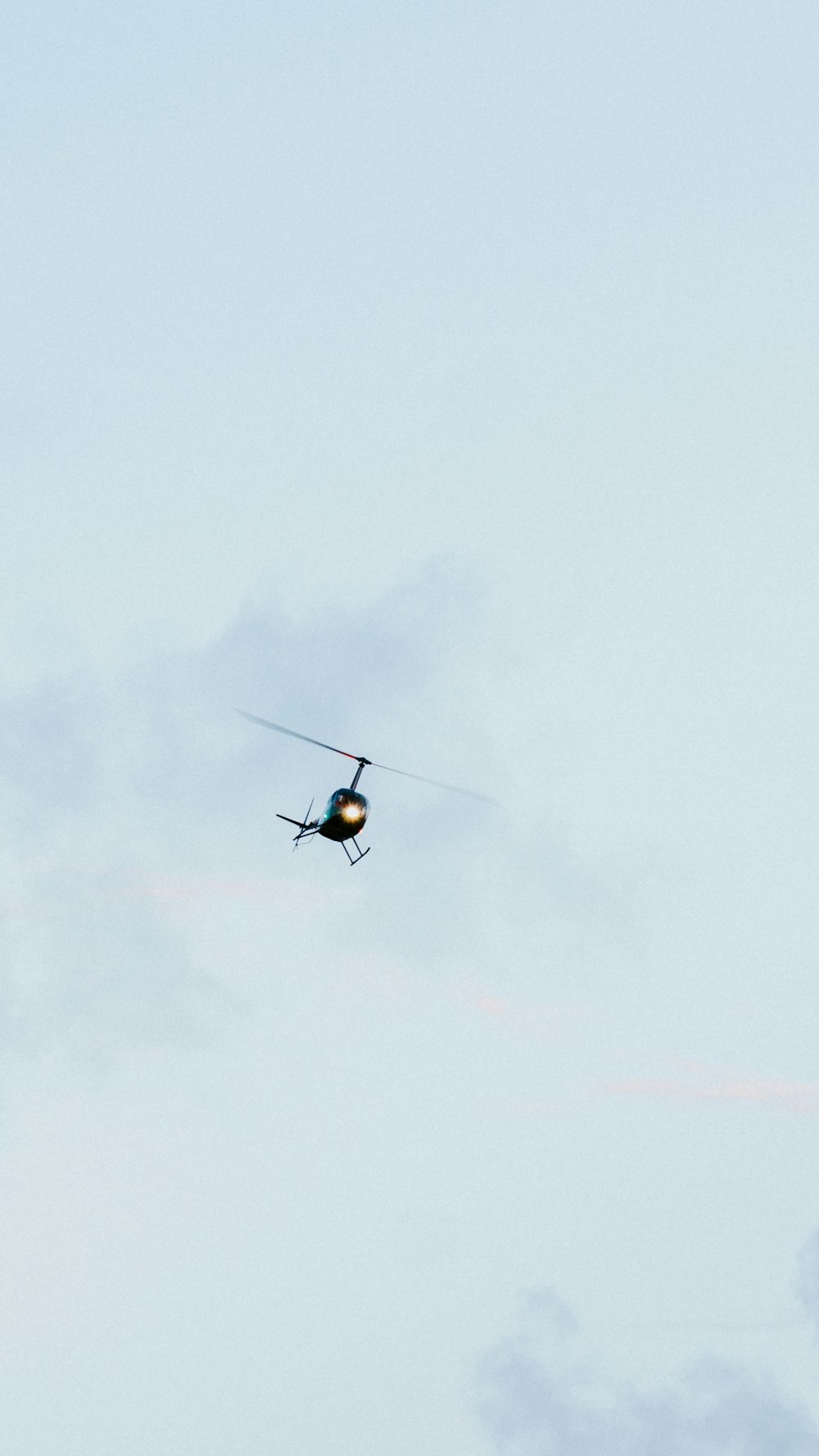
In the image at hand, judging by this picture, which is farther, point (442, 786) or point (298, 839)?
point (298, 839)

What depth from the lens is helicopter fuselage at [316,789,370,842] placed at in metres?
152

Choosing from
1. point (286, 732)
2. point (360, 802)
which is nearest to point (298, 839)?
point (360, 802)

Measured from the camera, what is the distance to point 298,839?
152625 mm

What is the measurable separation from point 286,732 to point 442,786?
1142cm

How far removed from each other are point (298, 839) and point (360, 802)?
575cm

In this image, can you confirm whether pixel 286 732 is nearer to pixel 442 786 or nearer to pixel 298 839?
pixel 442 786

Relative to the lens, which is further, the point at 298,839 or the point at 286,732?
the point at 298,839

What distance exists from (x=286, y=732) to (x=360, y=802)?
69.8 ft

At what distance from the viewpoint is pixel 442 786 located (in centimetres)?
13262

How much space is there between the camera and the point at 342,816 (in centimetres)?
15212

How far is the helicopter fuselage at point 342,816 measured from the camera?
152 m

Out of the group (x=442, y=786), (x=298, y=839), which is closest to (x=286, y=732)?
(x=442, y=786)

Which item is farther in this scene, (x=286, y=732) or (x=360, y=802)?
(x=360, y=802)

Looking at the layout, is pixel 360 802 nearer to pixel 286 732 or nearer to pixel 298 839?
pixel 298 839
